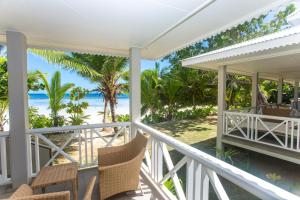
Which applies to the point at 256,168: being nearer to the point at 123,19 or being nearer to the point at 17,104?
the point at 123,19

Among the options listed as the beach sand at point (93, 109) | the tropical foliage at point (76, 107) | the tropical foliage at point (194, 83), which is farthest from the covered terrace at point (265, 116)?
the beach sand at point (93, 109)

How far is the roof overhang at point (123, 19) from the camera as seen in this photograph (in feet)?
7.38

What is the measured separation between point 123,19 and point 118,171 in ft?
7.22

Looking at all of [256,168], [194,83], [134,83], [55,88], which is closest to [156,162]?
[134,83]

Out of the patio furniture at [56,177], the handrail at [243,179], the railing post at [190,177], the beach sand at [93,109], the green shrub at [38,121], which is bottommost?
the beach sand at [93,109]

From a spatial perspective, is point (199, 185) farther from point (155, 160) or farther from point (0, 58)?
point (0, 58)

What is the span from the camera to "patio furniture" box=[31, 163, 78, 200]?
244cm

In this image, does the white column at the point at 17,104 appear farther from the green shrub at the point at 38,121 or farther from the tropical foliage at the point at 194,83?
the tropical foliage at the point at 194,83

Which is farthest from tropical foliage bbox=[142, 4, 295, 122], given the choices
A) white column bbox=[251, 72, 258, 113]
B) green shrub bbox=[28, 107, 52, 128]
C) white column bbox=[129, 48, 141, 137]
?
white column bbox=[129, 48, 141, 137]

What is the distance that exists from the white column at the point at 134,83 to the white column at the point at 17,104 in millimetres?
2020

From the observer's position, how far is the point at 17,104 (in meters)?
3.16

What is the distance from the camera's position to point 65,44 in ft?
13.0

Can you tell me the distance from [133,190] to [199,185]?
4.67ft

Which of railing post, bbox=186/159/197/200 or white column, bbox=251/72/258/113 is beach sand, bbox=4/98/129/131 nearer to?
white column, bbox=251/72/258/113
